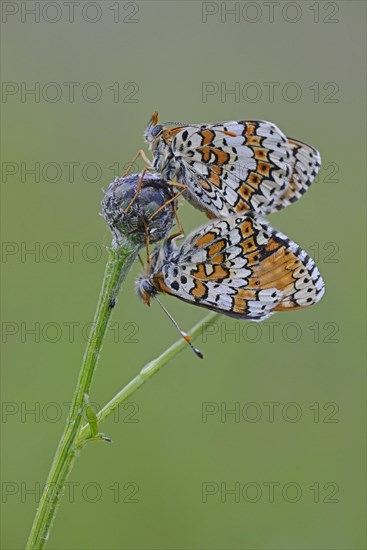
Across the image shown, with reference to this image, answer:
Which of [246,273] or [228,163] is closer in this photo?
[246,273]

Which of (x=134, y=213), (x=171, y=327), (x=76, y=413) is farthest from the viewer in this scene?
(x=171, y=327)

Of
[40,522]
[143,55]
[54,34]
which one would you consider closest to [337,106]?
[143,55]

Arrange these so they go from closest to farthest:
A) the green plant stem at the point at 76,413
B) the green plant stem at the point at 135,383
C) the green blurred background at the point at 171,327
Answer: the green plant stem at the point at 76,413 < the green plant stem at the point at 135,383 < the green blurred background at the point at 171,327

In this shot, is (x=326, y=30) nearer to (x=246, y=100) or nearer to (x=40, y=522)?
(x=246, y=100)

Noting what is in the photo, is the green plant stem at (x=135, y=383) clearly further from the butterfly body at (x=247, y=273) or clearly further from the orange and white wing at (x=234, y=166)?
the orange and white wing at (x=234, y=166)

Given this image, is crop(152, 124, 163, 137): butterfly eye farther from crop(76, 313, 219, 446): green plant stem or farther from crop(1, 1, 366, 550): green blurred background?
crop(1, 1, 366, 550): green blurred background

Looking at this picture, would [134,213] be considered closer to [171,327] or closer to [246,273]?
[246,273]

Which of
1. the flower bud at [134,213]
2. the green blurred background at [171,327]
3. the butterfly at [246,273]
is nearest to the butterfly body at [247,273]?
the butterfly at [246,273]


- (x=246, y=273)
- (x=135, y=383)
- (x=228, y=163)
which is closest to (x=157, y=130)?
(x=228, y=163)
